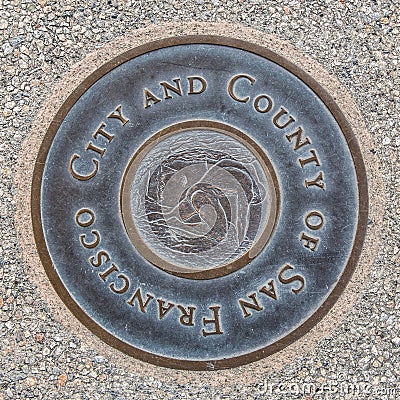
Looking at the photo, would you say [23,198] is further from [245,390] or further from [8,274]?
[245,390]

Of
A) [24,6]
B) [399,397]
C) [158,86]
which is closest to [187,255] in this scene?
[158,86]

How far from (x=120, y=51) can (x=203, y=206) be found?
34.9 inches

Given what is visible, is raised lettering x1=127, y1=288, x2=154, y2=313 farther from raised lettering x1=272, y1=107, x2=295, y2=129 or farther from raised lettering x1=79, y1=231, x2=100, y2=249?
raised lettering x1=272, y1=107, x2=295, y2=129

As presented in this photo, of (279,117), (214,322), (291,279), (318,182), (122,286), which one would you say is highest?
(279,117)

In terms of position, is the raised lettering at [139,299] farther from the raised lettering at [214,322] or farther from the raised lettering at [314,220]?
the raised lettering at [314,220]

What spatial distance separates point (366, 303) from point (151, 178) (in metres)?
1.25

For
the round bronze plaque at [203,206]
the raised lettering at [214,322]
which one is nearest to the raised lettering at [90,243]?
the round bronze plaque at [203,206]

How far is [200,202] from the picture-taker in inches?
98.7

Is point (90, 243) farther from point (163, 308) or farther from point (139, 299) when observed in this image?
point (163, 308)

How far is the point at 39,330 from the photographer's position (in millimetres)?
2598

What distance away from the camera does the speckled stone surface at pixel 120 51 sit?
8.41 ft

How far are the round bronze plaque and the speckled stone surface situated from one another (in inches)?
4.3

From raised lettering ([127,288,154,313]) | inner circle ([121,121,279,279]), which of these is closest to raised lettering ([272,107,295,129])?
inner circle ([121,121,279,279])

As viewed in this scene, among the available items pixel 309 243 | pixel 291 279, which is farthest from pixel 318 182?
pixel 291 279
